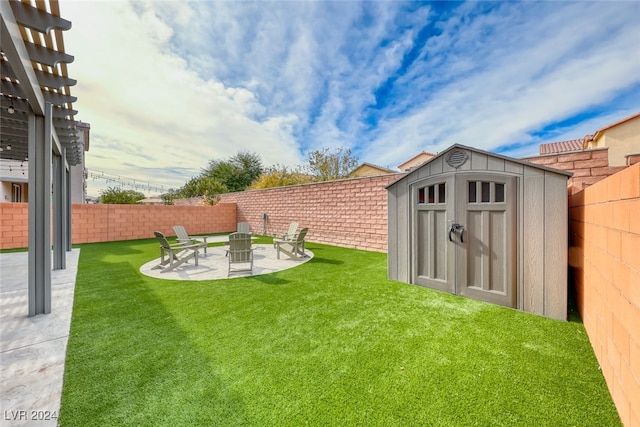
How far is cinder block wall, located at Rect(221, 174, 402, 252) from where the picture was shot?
8039 millimetres

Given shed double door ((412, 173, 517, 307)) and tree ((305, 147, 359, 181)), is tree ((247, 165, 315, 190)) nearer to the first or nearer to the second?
tree ((305, 147, 359, 181))

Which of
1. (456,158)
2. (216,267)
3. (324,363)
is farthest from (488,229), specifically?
(216,267)

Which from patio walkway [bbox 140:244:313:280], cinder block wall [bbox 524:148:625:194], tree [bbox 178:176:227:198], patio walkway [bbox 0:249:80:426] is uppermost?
tree [bbox 178:176:227:198]

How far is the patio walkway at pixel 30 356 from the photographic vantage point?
176 cm

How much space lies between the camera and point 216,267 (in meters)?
6.28

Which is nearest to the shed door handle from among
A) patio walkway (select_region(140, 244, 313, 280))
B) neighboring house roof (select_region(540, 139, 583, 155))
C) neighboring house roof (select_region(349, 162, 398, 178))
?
patio walkway (select_region(140, 244, 313, 280))

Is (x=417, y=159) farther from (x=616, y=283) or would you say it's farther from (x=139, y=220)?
(x=616, y=283)

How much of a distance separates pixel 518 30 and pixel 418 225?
5601 millimetres

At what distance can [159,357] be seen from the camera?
2.42m

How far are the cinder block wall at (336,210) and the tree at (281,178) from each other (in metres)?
5.24

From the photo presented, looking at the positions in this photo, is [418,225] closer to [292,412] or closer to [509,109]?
[292,412]

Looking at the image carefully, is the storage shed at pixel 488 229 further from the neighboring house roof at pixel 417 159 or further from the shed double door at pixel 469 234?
the neighboring house roof at pixel 417 159

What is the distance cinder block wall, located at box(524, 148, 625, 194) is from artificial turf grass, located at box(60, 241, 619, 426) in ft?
8.10

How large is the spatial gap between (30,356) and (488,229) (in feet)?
18.8
